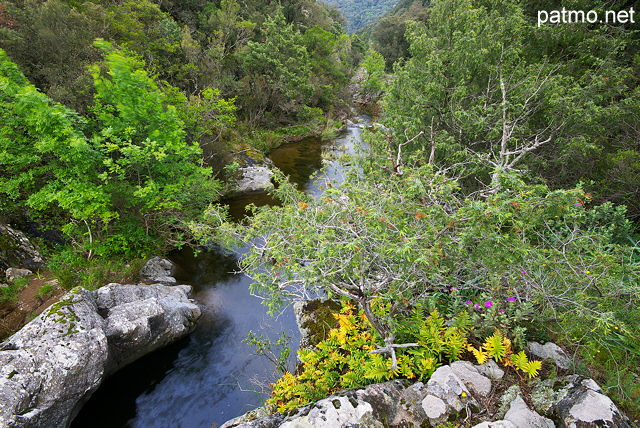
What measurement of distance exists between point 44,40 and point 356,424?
641 inches

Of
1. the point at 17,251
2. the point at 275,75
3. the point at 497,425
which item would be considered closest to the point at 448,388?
the point at 497,425

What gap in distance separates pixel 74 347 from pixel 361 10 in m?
171

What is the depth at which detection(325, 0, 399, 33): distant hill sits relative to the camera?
127m

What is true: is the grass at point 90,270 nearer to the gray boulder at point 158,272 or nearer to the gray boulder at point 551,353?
the gray boulder at point 158,272

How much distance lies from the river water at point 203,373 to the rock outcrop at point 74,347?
525mm

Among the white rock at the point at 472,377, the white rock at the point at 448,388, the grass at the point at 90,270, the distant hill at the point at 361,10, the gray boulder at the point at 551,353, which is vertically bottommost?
the gray boulder at the point at 551,353

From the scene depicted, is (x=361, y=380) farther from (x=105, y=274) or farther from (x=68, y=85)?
(x=68, y=85)

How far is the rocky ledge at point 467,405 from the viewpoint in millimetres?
3357

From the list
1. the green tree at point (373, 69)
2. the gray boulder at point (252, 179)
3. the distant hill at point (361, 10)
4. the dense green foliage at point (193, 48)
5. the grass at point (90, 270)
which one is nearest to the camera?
the grass at point (90, 270)

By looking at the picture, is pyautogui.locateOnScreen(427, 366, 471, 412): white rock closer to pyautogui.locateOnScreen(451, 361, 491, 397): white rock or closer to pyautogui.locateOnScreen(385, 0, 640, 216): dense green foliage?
pyautogui.locateOnScreen(451, 361, 491, 397): white rock

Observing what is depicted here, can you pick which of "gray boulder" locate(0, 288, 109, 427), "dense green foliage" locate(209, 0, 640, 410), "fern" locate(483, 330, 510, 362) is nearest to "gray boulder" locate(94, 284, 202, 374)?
"gray boulder" locate(0, 288, 109, 427)

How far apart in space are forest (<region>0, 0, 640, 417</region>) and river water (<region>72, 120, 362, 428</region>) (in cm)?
200

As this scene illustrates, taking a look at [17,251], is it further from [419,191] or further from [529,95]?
[529,95]

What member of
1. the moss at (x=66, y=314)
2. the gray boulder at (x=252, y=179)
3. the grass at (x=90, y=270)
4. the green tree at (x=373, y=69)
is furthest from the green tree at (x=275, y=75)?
the moss at (x=66, y=314)
